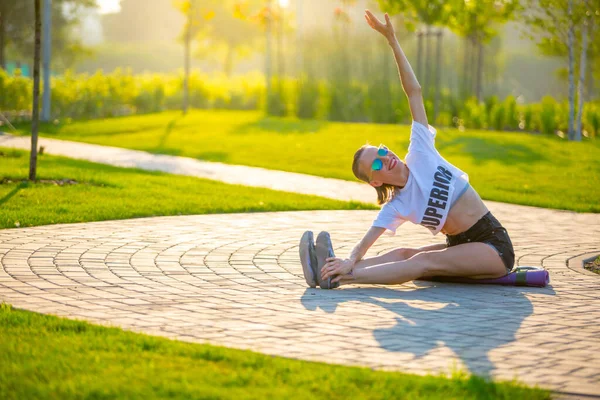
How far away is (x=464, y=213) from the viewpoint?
6.73 meters

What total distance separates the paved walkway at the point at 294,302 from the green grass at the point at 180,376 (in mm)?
287

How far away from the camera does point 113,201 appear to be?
11336mm

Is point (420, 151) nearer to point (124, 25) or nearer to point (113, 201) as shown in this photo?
point (113, 201)

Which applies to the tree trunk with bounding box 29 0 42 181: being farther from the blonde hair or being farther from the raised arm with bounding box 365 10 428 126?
the blonde hair

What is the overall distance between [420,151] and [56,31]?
135 feet

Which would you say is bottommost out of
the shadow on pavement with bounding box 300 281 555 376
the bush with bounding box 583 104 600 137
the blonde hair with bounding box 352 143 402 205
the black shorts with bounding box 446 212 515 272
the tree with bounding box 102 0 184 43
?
the shadow on pavement with bounding box 300 281 555 376

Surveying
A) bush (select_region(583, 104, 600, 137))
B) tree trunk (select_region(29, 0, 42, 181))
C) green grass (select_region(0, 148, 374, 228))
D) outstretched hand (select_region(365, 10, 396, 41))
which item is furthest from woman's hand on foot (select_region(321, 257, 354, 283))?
bush (select_region(583, 104, 600, 137))

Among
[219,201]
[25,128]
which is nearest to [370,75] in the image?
[25,128]

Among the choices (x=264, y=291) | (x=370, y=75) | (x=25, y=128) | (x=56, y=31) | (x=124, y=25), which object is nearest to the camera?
(x=264, y=291)

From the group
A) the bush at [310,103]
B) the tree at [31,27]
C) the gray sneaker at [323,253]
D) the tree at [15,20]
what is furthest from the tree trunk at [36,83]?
the tree at [15,20]

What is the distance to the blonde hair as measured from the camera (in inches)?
257

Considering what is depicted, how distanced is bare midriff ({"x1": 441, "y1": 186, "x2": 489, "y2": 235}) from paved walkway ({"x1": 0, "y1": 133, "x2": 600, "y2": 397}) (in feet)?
1.54

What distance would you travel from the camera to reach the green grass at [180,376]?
13.1 feet

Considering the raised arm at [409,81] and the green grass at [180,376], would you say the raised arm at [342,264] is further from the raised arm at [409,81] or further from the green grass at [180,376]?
the green grass at [180,376]
